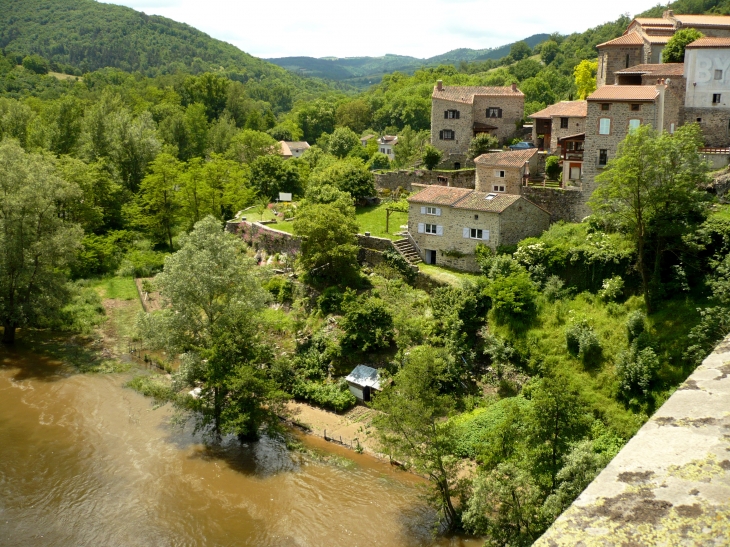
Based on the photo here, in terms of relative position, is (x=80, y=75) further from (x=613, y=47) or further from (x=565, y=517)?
(x=565, y=517)

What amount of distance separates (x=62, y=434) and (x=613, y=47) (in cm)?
4137

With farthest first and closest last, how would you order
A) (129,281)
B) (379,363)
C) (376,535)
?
1. (129,281)
2. (379,363)
3. (376,535)

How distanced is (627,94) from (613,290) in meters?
11.9

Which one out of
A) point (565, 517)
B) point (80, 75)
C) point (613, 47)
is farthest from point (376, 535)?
point (80, 75)

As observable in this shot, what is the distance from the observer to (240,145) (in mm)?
68125

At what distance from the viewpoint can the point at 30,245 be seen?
34312 millimetres

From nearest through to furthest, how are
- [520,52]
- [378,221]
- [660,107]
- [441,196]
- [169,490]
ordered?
[169,490], [660,107], [441,196], [378,221], [520,52]

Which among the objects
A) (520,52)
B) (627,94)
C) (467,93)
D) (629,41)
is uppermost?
(520,52)

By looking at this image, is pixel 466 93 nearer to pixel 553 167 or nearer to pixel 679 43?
pixel 553 167

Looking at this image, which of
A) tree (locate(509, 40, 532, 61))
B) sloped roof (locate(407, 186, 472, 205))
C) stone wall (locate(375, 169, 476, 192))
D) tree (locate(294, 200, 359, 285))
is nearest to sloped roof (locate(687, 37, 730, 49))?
stone wall (locate(375, 169, 476, 192))

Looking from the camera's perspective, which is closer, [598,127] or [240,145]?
[598,127]

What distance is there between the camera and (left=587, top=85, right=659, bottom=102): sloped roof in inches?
1294

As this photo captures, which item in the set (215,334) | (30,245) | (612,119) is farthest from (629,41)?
(30,245)

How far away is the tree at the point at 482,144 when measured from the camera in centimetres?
4724
